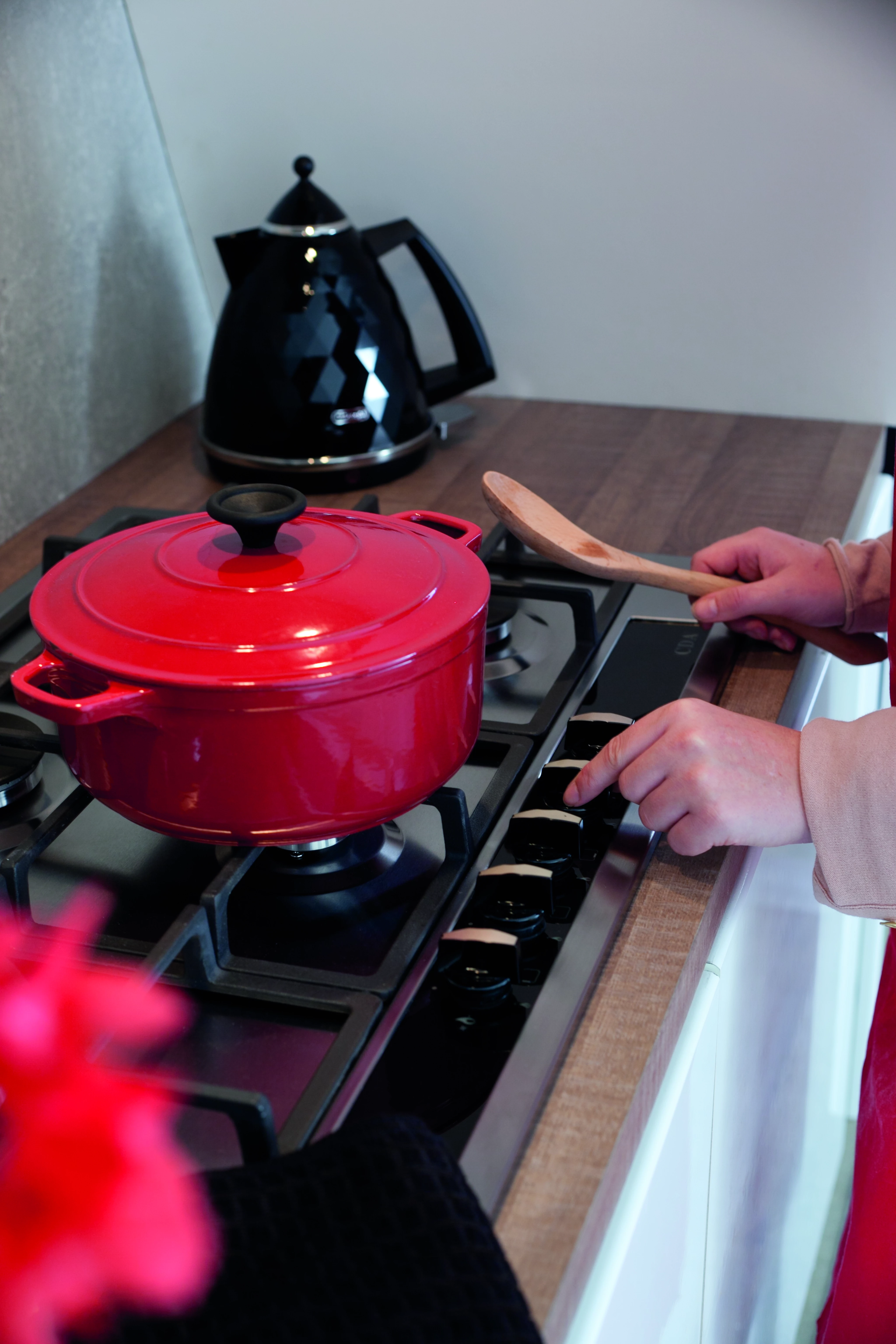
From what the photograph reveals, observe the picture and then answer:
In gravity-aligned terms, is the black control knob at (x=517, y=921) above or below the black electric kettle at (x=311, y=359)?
below

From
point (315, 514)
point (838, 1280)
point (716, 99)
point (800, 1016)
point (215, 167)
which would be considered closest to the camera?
point (315, 514)

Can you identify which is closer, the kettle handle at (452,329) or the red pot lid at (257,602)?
the red pot lid at (257,602)

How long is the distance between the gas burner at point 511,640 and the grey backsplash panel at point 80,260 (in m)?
0.45

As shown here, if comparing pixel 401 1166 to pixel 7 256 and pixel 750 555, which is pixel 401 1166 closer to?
pixel 750 555

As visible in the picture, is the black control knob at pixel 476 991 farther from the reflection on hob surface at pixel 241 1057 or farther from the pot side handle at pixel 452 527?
the pot side handle at pixel 452 527

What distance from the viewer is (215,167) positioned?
1250 mm

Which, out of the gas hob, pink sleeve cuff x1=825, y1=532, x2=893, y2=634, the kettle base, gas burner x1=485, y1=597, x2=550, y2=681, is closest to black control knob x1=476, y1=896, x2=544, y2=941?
the gas hob

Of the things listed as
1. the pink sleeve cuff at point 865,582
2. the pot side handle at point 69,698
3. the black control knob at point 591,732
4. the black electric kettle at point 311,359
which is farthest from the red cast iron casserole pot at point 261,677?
the black electric kettle at point 311,359

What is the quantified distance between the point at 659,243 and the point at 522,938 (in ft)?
2.72

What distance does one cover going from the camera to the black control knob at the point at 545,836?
61cm

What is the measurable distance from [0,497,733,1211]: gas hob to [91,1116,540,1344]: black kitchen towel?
0.12ft

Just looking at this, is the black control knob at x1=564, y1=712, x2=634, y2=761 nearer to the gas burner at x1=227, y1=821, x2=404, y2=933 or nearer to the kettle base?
the gas burner at x1=227, y1=821, x2=404, y2=933

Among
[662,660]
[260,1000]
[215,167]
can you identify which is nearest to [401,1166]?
[260,1000]

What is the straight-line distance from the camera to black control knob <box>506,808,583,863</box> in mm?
613
